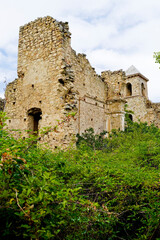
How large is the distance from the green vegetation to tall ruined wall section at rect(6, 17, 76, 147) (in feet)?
9.40

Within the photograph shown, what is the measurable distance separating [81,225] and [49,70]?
6466 millimetres

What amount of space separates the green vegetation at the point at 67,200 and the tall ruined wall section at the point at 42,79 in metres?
2.87

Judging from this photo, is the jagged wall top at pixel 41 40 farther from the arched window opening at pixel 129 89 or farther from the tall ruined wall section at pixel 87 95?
the arched window opening at pixel 129 89

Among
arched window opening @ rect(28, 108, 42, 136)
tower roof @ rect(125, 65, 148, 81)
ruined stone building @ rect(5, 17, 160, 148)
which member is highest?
tower roof @ rect(125, 65, 148, 81)

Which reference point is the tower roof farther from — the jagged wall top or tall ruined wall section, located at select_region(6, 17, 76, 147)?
tall ruined wall section, located at select_region(6, 17, 76, 147)

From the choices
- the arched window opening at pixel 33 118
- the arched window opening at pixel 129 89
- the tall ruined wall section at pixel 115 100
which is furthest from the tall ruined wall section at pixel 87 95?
the arched window opening at pixel 129 89

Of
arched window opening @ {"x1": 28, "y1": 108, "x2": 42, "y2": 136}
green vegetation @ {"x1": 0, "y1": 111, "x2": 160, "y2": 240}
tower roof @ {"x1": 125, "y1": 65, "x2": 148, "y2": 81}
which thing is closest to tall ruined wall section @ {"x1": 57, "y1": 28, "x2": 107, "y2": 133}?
arched window opening @ {"x1": 28, "y1": 108, "x2": 42, "y2": 136}

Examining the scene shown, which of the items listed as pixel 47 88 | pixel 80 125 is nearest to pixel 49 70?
pixel 47 88

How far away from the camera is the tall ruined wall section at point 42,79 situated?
7598mm

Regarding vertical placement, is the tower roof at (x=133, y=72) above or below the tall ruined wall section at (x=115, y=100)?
above

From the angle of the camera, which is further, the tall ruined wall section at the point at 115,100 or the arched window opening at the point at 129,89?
the arched window opening at the point at 129,89

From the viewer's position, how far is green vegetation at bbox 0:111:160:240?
192 cm

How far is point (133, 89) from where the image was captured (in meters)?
29.8

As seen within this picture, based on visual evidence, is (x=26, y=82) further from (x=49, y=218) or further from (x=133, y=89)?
(x=133, y=89)
